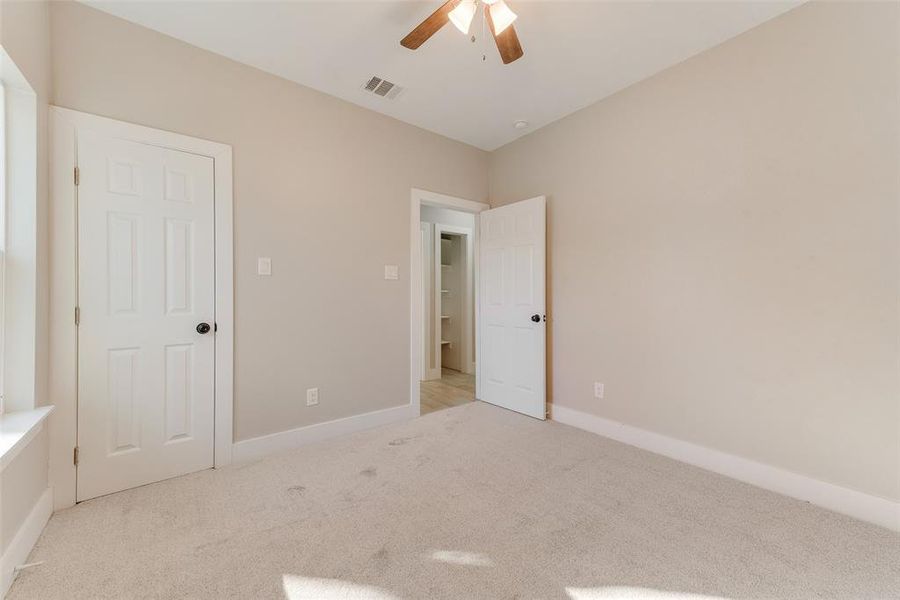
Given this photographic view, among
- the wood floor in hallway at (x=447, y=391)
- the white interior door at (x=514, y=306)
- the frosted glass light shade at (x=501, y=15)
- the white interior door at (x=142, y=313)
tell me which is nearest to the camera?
the frosted glass light shade at (x=501, y=15)

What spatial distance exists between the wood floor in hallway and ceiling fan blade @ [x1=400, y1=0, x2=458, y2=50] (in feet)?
9.51

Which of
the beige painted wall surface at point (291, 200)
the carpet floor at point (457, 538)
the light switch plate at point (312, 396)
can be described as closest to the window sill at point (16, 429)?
the carpet floor at point (457, 538)

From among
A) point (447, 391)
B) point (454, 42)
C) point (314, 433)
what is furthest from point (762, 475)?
point (454, 42)

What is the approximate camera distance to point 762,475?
82.9 inches

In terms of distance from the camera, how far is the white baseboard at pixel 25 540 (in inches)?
53.1

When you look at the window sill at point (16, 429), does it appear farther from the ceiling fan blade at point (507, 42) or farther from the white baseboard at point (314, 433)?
the ceiling fan blade at point (507, 42)

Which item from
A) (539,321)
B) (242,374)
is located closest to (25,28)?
(242,374)

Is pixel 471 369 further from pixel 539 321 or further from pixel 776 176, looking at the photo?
pixel 776 176

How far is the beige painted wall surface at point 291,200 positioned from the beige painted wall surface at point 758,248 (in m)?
1.69

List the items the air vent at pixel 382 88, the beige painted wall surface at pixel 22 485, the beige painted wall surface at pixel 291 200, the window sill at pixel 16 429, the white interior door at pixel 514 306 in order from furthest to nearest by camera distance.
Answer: the white interior door at pixel 514 306, the air vent at pixel 382 88, the beige painted wall surface at pixel 291 200, the beige painted wall surface at pixel 22 485, the window sill at pixel 16 429

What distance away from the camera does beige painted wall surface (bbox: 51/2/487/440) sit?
2049 millimetres

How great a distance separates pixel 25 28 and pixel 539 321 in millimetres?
3451

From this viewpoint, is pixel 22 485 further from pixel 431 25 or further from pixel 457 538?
pixel 431 25

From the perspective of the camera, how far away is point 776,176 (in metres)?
2.06
